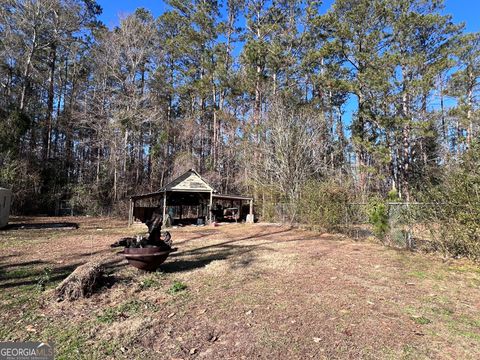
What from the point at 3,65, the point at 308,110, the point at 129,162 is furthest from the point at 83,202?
the point at 308,110

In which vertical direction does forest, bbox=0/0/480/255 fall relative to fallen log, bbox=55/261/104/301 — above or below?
above

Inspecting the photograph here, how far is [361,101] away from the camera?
2091 centimetres

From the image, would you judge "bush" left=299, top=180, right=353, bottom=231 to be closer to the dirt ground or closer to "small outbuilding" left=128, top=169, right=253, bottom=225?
the dirt ground

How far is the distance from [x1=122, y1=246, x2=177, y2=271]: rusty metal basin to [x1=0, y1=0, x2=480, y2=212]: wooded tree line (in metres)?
11.7

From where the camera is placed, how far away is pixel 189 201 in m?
22.0

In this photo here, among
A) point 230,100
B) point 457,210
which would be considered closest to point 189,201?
point 230,100

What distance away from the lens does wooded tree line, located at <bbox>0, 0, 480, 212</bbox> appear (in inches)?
768

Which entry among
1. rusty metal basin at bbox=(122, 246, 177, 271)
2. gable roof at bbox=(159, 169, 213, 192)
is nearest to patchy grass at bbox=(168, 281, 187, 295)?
rusty metal basin at bbox=(122, 246, 177, 271)

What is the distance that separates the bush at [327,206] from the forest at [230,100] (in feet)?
1.49

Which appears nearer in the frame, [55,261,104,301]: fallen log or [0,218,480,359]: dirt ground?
[0,218,480,359]: dirt ground

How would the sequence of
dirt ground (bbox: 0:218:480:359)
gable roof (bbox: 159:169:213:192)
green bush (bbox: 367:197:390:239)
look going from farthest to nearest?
gable roof (bbox: 159:169:213:192) → green bush (bbox: 367:197:390:239) → dirt ground (bbox: 0:218:480:359)

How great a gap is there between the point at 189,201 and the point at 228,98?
1023cm

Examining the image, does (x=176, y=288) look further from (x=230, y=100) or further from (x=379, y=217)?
(x=230, y=100)

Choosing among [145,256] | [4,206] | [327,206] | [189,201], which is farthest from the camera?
[189,201]
